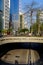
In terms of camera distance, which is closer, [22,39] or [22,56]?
[22,56]

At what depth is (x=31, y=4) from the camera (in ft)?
162

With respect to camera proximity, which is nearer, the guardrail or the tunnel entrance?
the tunnel entrance

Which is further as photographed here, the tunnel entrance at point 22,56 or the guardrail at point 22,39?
the guardrail at point 22,39

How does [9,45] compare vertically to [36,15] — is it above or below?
below

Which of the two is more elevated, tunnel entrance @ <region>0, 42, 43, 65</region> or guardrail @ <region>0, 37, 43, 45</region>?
guardrail @ <region>0, 37, 43, 45</region>

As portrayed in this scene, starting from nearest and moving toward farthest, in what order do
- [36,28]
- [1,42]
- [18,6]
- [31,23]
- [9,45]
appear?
[1,42], [9,45], [31,23], [36,28], [18,6]

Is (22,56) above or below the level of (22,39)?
below

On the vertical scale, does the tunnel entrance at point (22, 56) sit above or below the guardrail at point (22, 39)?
below

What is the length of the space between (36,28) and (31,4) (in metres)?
6.58

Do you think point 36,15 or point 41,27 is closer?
point 36,15

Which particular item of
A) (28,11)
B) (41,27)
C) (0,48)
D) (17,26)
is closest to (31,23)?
(28,11)

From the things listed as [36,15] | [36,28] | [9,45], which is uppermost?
[36,15]

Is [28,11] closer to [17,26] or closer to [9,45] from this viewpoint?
[9,45]

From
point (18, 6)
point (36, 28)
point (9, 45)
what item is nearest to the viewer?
point (9, 45)
